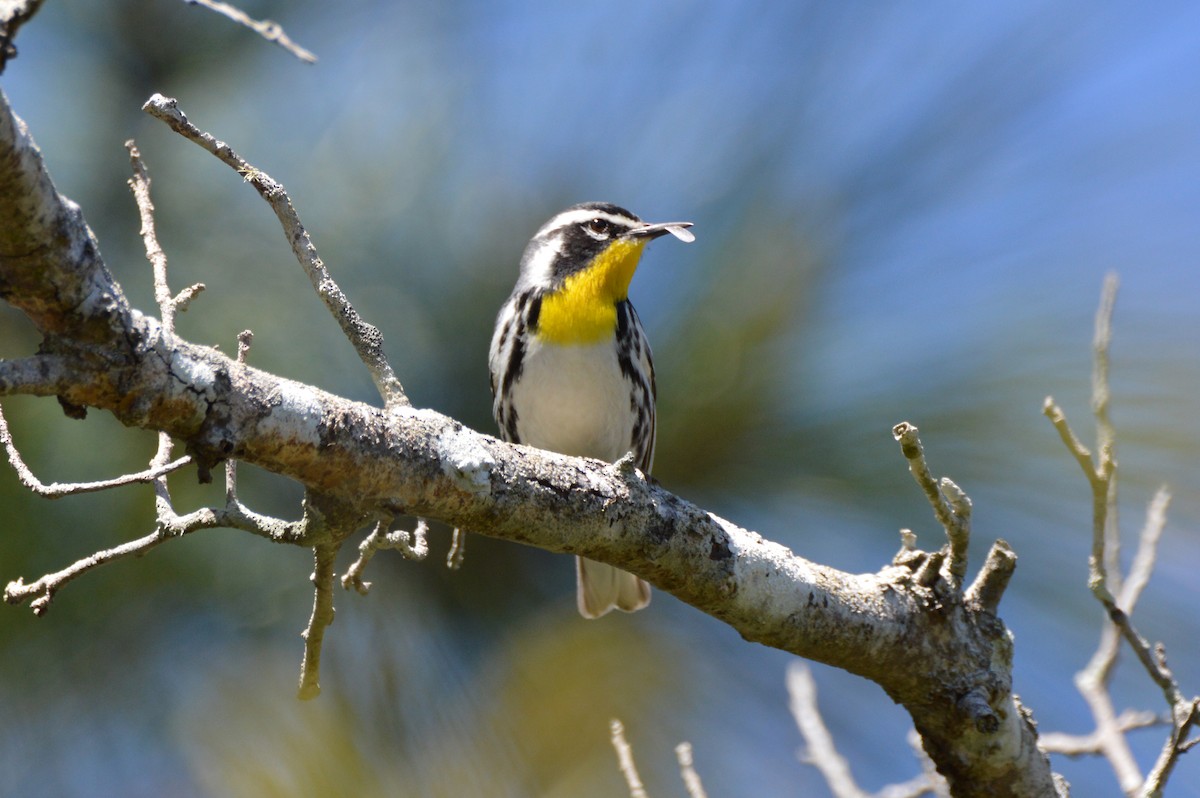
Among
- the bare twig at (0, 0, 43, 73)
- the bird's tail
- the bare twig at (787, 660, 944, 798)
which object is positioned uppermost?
the bare twig at (0, 0, 43, 73)

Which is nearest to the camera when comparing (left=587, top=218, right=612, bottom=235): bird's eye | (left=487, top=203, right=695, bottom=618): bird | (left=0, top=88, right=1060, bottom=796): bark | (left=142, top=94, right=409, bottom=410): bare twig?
(left=0, top=88, right=1060, bottom=796): bark

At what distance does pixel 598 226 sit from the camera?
344cm

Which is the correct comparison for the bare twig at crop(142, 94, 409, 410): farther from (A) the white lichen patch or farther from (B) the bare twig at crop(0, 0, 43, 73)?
(B) the bare twig at crop(0, 0, 43, 73)

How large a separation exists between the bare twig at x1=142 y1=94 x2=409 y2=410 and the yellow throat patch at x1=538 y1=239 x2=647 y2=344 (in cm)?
155

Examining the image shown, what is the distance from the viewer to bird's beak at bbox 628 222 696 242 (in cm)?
305

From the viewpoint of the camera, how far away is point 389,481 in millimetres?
1651

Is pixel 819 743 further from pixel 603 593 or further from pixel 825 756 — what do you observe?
pixel 603 593

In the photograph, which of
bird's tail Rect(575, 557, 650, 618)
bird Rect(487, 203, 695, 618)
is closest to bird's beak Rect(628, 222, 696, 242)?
bird Rect(487, 203, 695, 618)

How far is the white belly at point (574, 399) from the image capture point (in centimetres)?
334

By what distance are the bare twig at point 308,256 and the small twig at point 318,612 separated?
25 cm

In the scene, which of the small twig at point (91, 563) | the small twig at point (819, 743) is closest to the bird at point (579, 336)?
the small twig at point (819, 743)

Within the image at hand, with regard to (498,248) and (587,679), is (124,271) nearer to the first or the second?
(498,248)

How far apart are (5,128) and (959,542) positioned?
1656mm

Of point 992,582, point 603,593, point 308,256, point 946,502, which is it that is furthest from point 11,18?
point 603,593
